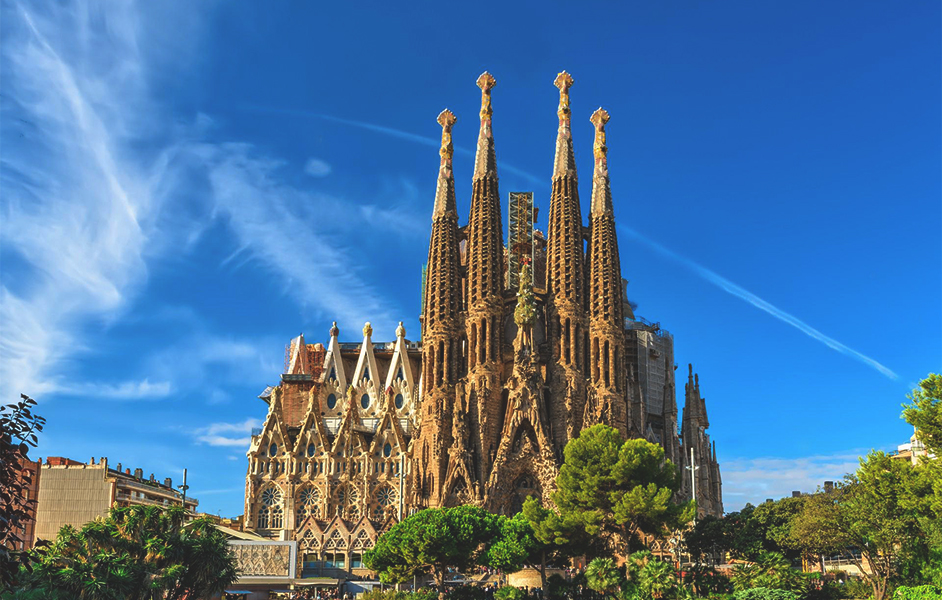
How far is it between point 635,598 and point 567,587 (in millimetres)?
5094

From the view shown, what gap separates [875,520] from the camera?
3728cm

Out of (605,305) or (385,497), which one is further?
(385,497)

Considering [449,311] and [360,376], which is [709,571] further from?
[360,376]

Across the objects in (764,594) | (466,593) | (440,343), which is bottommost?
(466,593)

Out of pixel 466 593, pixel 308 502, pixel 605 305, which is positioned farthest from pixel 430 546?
pixel 308 502

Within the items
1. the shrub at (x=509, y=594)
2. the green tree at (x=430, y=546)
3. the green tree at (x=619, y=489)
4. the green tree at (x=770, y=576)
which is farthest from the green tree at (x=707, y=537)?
the green tree at (x=430, y=546)

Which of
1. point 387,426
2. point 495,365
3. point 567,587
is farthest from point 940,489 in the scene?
point 387,426

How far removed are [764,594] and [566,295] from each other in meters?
32.6

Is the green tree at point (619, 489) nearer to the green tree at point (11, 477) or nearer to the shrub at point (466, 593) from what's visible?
the shrub at point (466, 593)

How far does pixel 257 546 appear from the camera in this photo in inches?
1732

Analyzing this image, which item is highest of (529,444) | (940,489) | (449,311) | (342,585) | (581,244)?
(581,244)

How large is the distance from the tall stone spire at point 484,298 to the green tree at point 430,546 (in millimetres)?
18307

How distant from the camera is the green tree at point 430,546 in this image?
38.5 metres

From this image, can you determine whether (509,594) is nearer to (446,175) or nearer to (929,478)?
(929,478)
